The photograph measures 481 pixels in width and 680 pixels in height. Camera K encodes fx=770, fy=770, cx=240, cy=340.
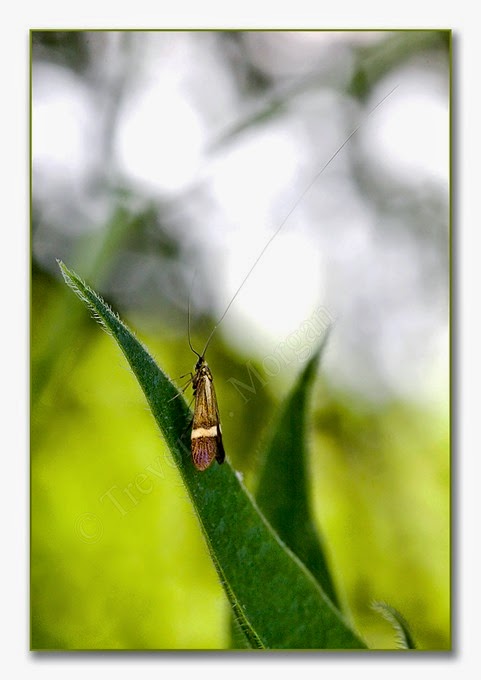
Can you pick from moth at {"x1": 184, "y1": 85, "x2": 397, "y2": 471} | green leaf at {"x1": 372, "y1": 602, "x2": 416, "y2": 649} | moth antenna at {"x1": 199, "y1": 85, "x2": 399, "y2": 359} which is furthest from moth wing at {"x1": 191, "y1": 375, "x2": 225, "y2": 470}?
green leaf at {"x1": 372, "y1": 602, "x2": 416, "y2": 649}

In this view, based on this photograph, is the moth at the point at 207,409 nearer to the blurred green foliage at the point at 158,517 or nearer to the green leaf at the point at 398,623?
the blurred green foliage at the point at 158,517

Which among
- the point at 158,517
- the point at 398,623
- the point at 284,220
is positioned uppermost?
the point at 284,220

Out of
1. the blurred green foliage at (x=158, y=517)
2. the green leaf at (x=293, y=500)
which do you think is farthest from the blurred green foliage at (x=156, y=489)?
the green leaf at (x=293, y=500)

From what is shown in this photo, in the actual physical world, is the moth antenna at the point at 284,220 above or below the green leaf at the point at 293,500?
above

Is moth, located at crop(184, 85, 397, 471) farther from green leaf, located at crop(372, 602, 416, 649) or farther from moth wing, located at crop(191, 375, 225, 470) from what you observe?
green leaf, located at crop(372, 602, 416, 649)

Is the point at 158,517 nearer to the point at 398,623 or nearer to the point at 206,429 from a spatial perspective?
the point at 206,429

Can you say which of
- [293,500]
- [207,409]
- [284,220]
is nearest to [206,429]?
[207,409]
